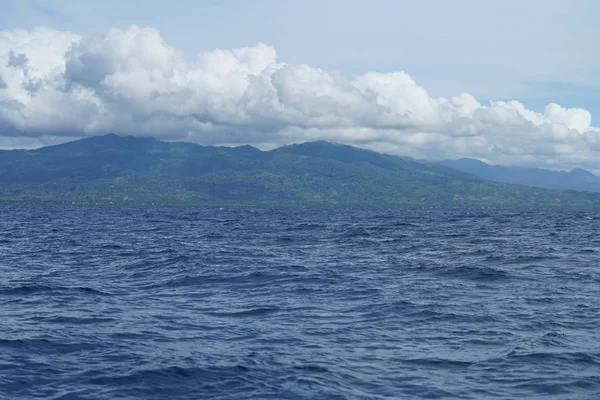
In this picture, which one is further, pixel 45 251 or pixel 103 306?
pixel 45 251

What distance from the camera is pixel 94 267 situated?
54344mm

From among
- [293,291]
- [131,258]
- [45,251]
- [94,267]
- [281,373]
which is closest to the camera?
[281,373]

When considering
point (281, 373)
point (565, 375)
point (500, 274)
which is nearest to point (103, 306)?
point (281, 373)

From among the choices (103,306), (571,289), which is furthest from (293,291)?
(571,289)

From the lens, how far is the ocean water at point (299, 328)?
22.8 metres

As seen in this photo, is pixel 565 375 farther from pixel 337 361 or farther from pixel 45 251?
pixel 45 251

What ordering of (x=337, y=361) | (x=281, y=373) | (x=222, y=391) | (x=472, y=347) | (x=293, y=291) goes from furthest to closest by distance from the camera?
(x=293, y=291) → (x=472, y=347) → (x=337, y=361) → (x=281, y=373) → (x=222, y=391)

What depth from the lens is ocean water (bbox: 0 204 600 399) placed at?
22.8 m

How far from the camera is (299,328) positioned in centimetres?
3119

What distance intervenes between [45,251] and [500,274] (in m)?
47.1

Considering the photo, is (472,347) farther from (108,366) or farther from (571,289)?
(571,289)

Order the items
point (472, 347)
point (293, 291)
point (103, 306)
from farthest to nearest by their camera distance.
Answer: point (293, 291), point (103, 306), point (472, 347)

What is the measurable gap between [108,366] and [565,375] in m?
17.7

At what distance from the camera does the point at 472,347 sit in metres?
27.9
